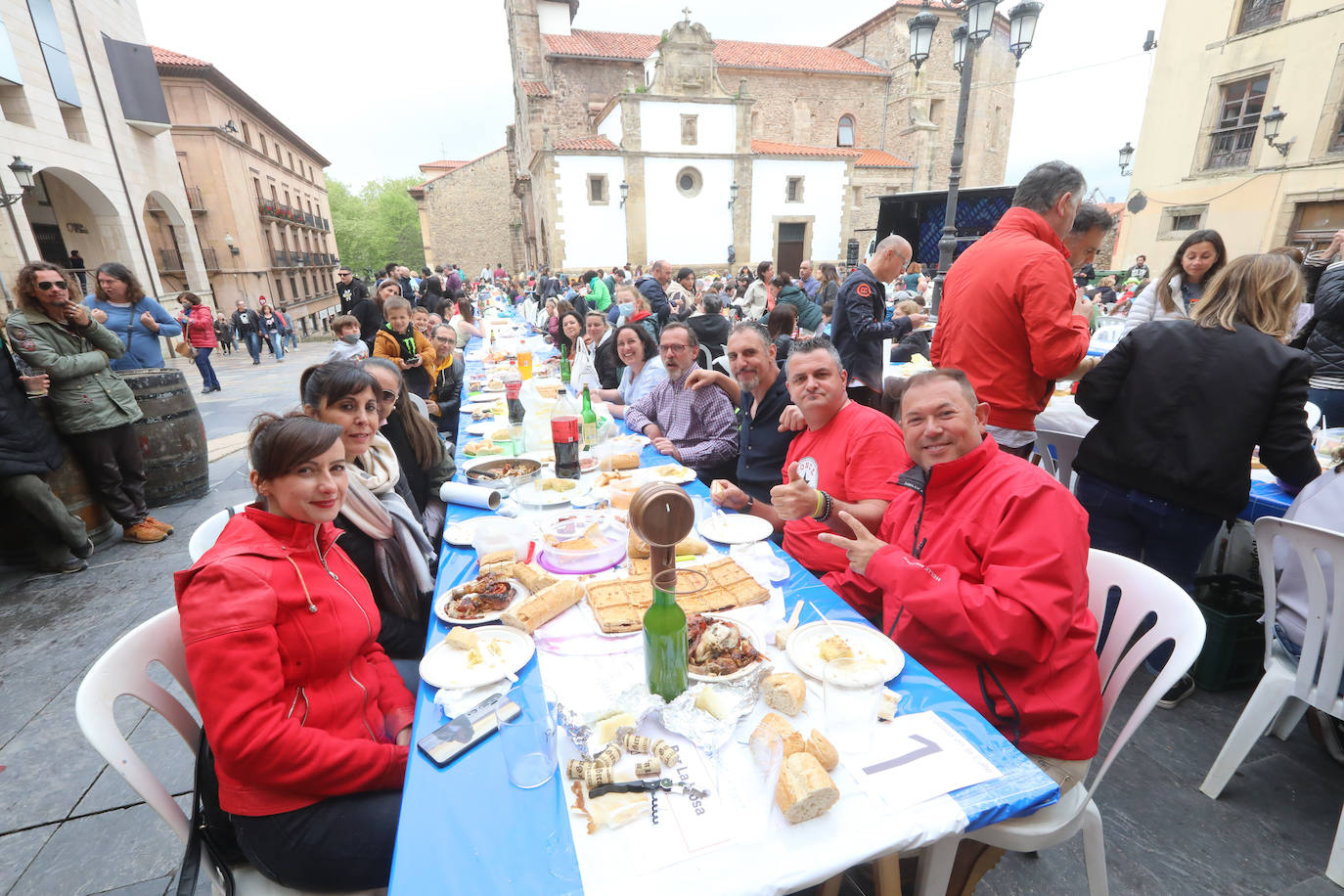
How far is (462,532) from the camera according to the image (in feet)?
7.81

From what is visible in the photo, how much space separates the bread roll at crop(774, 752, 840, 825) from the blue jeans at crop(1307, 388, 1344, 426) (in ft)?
18.8

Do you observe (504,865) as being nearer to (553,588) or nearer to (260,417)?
(553,588)

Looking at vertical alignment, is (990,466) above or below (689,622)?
above

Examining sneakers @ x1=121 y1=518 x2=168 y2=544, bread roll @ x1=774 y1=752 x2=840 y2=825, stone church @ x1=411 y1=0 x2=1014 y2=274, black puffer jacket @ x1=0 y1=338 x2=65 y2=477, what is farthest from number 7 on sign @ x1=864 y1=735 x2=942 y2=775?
stone church @ x1=411 y1=0 x2=1014 y2=274

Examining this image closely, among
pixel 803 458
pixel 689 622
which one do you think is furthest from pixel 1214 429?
pixel 689 622

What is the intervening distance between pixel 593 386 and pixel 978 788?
4363 mm

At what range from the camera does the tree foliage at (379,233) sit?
49.0 m

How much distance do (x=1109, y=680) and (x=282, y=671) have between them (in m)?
2.49

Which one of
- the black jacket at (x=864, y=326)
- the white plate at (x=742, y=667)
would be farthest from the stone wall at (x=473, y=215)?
the white plate at (x=742, y=667)

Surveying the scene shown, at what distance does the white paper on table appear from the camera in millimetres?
1170

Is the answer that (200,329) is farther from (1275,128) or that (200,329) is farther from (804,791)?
(1275,128)

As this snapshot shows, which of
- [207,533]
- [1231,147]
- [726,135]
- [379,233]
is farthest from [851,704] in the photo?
[379,233]

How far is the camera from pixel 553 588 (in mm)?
1841

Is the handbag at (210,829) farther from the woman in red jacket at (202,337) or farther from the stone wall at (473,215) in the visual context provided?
the stone wall at (473,215)
